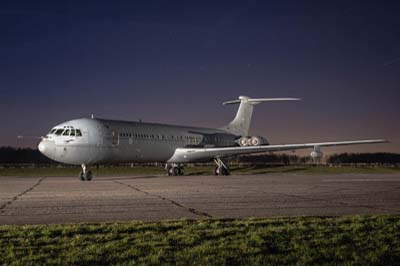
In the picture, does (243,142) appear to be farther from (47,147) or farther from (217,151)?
(47,147)

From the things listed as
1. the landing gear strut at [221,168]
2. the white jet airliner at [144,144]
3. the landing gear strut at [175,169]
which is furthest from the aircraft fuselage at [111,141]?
the landing gear strut at [221,168]

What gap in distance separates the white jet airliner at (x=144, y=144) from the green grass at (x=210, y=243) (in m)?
22.2

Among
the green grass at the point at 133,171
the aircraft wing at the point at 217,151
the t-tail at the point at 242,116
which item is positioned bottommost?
the green grass at the point at 133,171

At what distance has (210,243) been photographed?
7.55 meters

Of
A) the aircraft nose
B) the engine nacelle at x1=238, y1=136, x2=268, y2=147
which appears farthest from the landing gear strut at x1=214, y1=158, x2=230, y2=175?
the aircraft nose

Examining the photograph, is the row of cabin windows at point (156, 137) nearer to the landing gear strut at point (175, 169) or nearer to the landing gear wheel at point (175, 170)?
the landing gear strut at point (175, 169)

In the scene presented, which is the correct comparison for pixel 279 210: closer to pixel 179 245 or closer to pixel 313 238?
pixel 313 238

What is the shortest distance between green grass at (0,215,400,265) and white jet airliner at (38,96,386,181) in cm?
2216

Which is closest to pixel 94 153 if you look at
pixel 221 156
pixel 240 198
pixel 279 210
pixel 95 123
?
pixel 95 123

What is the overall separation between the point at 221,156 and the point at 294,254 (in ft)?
113

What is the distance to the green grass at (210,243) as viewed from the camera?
6500 millimetres

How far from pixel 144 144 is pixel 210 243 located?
2872 cm

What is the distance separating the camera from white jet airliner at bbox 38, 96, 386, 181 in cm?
3084

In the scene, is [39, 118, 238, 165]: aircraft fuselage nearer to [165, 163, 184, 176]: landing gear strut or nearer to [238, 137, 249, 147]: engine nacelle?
[165, 163, 184, 176]: landing gear strut
